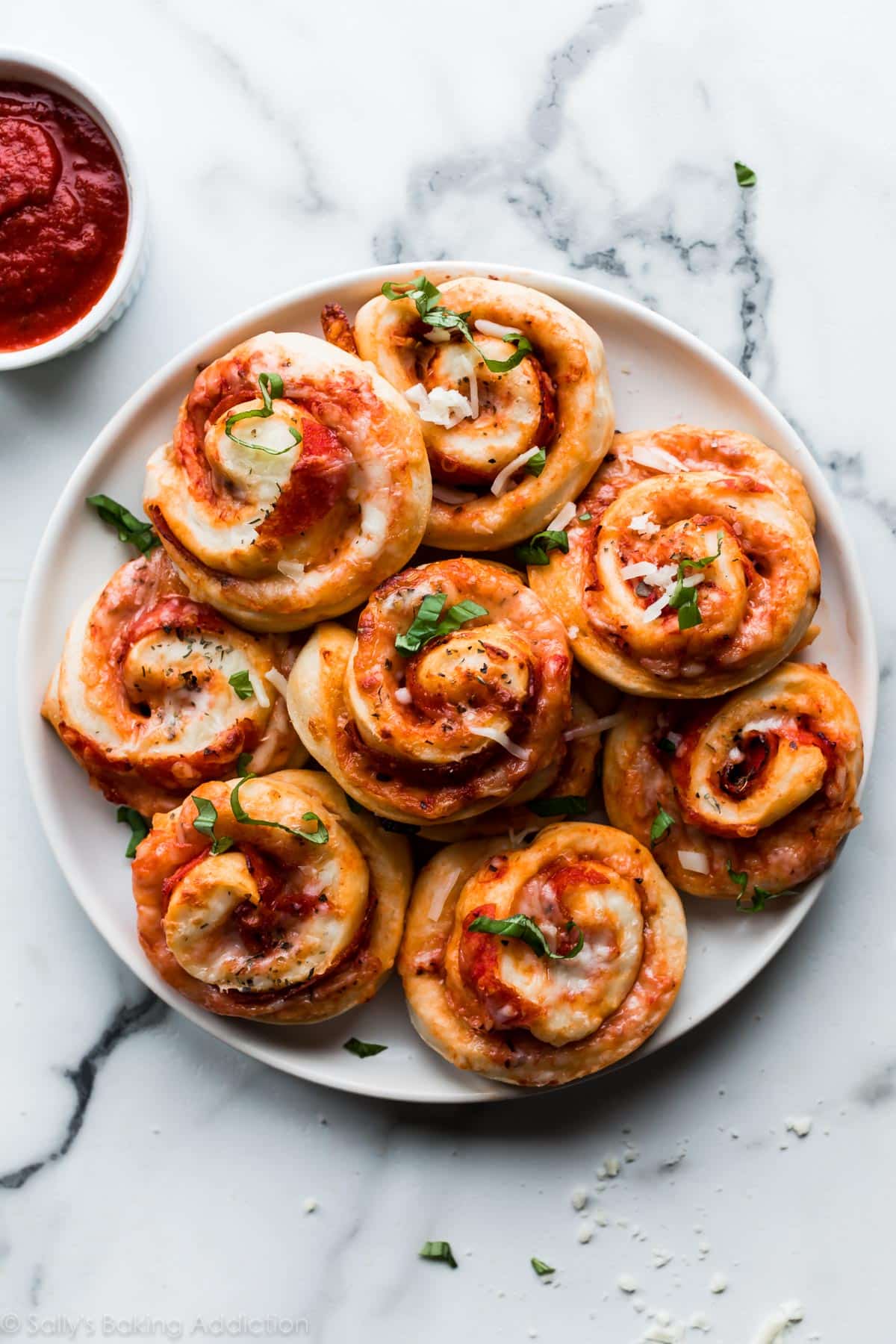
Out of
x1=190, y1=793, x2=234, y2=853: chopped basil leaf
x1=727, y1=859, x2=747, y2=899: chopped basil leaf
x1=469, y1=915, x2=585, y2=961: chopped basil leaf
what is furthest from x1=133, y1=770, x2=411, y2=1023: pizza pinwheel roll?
x1=727, y1=859, x2=747, y2=899: chopped basil leaf

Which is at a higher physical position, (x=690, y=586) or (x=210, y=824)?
(x=690, y=586)

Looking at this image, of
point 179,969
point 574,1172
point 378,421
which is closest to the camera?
point 378,421

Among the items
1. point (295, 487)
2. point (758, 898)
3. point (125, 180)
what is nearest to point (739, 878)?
point (758, 898)

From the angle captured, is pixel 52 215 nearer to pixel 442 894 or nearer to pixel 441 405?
pixel 441 405

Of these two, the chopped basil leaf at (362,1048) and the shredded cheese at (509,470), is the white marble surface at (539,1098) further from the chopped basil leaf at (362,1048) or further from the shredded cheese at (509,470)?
the shredded cheese at (509,470)

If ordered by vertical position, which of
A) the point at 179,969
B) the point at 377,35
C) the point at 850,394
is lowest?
the point at 179,969

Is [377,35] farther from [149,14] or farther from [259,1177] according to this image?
[259,1177]

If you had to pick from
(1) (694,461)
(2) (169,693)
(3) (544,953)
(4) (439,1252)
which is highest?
(1) (694,461)

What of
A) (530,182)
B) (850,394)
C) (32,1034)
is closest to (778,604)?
(850,394)

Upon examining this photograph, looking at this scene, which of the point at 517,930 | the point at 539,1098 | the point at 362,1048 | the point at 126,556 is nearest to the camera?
the point at 517,930
